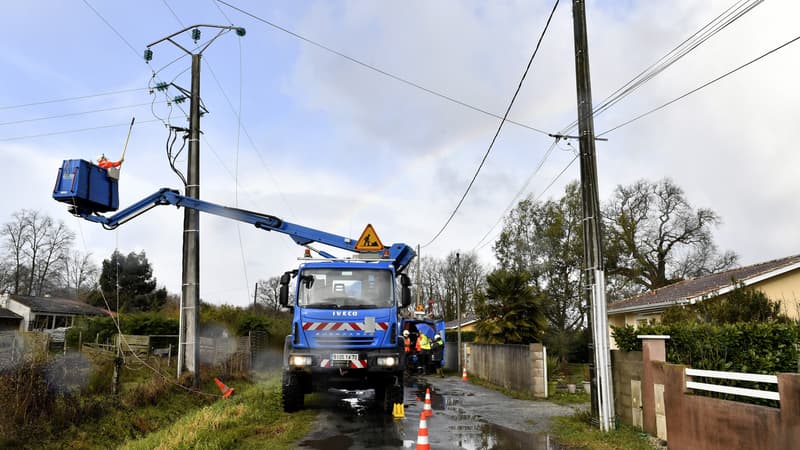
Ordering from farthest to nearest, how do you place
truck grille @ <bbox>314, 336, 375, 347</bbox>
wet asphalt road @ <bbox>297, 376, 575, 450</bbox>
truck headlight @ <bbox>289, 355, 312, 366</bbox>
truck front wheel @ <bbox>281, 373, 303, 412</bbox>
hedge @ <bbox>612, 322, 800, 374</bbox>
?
truck front wheel @ <bbox>281, 373, 303, 412</bbox>, truck grille @ <bbox>314, 336, 375, 347</bbox>, truck headlight @ <bbox>289, 355, 312, 366</bbox>, wet asphalt road @ <bbox>297, 376, 575, 450</bbox>, hedge @ <bbox>612, 322, 800, 374</bbox>

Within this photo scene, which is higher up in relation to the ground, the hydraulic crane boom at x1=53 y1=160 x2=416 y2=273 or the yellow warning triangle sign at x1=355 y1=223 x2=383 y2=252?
the hydraulic crane boom at x1=53 y1=160 x2=416 y2=273

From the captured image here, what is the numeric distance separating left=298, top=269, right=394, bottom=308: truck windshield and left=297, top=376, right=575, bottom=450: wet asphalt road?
7.77ft

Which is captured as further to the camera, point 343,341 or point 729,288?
point 729,288

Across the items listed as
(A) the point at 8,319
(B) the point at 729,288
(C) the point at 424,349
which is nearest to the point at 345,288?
(B) the point at 729,288

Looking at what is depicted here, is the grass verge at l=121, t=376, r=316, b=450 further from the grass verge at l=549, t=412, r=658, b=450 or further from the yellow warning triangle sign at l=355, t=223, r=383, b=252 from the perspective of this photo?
the grass verge at l=549, t=412, r=658, b=450

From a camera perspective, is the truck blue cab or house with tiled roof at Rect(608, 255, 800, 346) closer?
the truck blue cab

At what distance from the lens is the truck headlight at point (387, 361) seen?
11.4 m

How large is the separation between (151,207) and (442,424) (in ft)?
35.2

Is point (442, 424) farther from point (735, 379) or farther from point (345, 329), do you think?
point (735, 379)

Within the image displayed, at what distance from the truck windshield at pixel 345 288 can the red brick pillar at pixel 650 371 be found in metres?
5.16

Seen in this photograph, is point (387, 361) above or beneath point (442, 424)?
above

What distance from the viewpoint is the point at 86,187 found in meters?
14.1

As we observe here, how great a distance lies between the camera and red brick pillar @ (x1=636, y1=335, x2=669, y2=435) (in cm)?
A: 849

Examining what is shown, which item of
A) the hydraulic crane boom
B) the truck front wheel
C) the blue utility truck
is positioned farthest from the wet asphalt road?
the hydraulic crane boom
